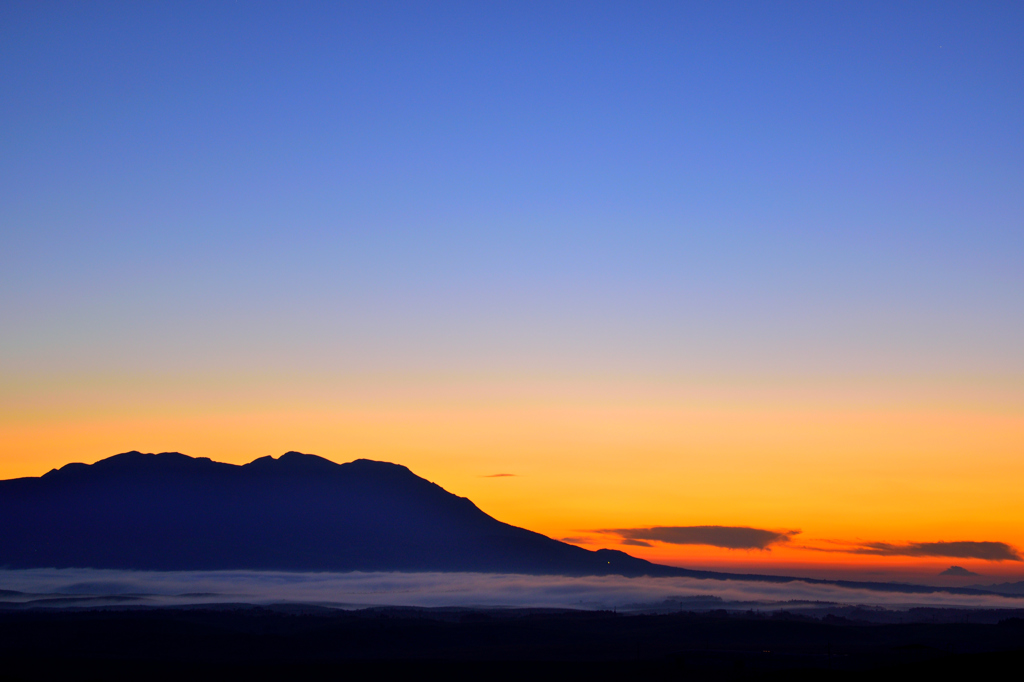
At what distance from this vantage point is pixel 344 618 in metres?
197

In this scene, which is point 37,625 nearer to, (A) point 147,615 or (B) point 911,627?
(A) point 147,615

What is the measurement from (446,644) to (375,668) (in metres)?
46.0

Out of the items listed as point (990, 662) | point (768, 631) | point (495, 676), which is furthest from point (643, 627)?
point (990, 662)

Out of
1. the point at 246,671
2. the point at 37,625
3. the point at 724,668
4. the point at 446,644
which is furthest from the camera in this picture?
the point at 37,625

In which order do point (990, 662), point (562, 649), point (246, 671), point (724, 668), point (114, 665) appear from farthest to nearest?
point (562, 649) < point (114, 665) < point (246, 671) < point (724, 668) < point (990, 662)

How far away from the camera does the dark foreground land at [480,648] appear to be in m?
103

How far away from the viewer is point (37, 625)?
168 m

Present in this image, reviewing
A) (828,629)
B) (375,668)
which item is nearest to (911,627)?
(828,629)

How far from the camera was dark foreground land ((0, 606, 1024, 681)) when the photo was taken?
10312 cm

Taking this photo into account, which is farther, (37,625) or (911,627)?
(911,627)

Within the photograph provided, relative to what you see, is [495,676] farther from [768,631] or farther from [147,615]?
[147,615]

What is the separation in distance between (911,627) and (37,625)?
17118 centimetres

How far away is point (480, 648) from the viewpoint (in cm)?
14975

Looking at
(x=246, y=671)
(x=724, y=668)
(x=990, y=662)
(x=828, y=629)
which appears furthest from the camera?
(x=828, y=629)
